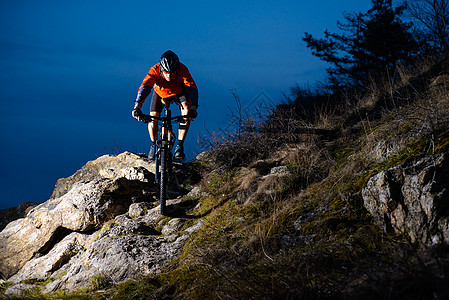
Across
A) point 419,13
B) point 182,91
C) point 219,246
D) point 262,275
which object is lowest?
point 262,275

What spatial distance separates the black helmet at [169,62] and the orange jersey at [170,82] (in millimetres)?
274

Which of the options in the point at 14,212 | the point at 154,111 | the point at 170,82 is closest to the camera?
the point at 170,82

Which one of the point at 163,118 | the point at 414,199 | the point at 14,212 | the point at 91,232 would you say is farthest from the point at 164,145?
the point at 14,212

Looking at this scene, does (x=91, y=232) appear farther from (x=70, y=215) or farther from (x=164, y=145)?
(x=164, y=145)

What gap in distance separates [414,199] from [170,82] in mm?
4207

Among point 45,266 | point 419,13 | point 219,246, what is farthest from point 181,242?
point 419,13

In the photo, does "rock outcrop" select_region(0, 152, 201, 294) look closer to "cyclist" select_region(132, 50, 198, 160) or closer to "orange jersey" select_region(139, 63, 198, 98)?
"cyclist" select_region(132, 50, 198, 160)

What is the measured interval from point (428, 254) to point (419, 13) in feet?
39.8

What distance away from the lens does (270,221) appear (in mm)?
4555

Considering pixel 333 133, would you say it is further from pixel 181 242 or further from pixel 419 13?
pixel 419 13

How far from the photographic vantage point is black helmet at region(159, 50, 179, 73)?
6035 millimetres

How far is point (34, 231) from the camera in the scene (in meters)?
7.46

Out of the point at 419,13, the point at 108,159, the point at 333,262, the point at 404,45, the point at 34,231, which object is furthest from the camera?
the point at 404,45

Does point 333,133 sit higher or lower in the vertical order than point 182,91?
lower
